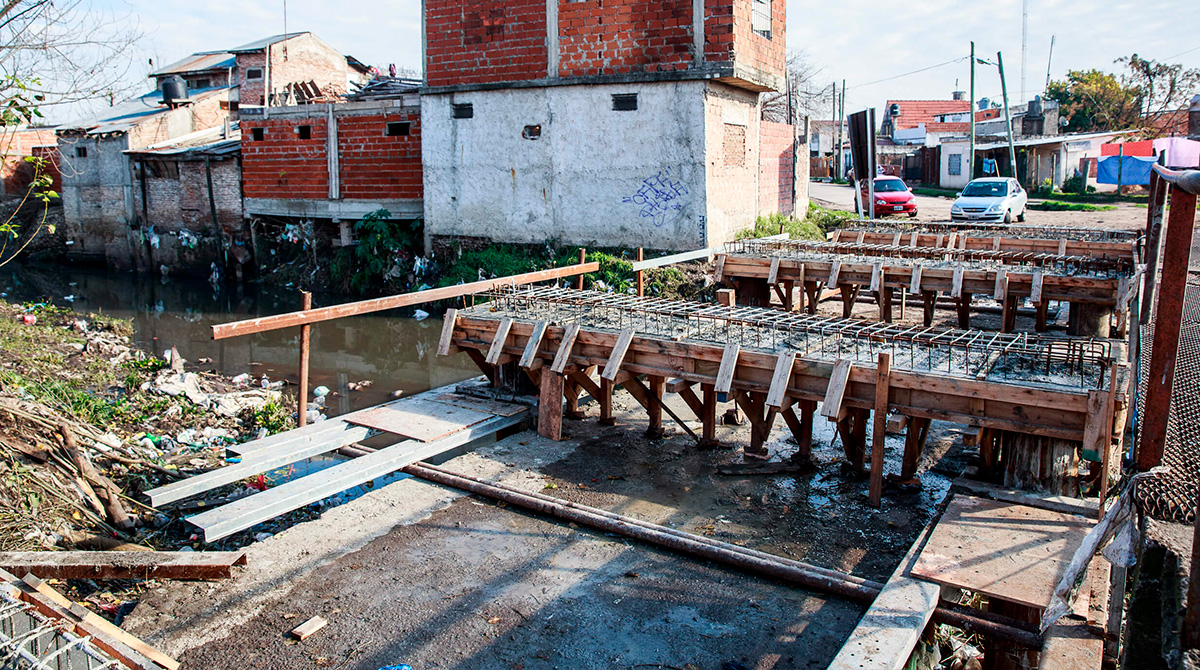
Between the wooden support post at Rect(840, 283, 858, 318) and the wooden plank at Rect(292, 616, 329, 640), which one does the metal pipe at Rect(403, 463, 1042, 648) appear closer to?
the wooden plank at Rect(292, 616, 329, 640)

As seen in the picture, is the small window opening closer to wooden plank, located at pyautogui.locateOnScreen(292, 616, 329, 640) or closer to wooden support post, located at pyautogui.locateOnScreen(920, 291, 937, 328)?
A: wooden support post, located at pyautogui.locateOnScreen(920, 291, 937, 328)

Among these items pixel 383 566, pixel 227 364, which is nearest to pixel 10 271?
pixel 227 364

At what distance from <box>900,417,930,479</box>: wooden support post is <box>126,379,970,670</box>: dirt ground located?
26cm

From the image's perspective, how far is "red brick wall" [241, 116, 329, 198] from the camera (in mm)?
21297

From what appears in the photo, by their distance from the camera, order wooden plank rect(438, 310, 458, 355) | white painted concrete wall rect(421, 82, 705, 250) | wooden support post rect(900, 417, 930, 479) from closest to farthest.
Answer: wooden support post rect(900, 417, 930, 479) < wooden plank rect(438, 310, 458, 355) < white painted concrete wall rect(421, 82, 705, 250)

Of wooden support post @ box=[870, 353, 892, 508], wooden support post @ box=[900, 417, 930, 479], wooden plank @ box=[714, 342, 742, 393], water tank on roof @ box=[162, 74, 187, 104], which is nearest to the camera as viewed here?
wooden support post @ box=[870, 353, 892, 508]

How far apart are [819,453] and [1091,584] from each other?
3852mm

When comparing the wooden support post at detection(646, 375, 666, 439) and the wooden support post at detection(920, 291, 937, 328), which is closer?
the wooden support post at detection(646, 375, 666, 439)

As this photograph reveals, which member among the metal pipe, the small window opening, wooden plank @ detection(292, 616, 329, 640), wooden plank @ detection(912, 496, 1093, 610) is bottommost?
wooden plank @ detection(292, 616, 329, 640)

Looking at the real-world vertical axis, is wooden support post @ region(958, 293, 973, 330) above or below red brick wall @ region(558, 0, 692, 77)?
below

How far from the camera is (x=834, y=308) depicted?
668 inches

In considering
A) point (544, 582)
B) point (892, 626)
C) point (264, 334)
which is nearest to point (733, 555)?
point (544, 582)

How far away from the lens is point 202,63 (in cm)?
3684

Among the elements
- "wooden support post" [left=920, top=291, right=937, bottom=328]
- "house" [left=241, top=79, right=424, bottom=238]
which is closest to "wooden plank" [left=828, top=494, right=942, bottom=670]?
"wooden support post" [left=920, top=291, right=937, bottom=328]
